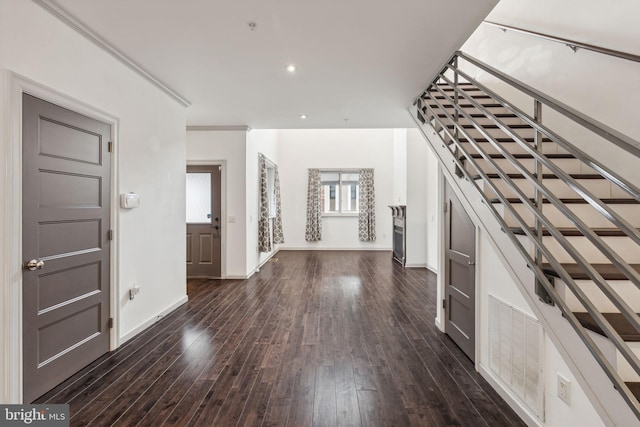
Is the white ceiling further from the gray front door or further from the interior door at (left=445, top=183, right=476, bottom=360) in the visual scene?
the interior door at (left=445, top=183, right=476, bottom=360)

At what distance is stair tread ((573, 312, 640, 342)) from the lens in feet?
3.71

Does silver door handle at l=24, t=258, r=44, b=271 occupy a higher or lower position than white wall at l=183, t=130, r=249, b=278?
lower

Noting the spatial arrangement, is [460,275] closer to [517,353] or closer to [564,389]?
[517,353]

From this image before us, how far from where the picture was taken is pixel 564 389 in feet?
5.34

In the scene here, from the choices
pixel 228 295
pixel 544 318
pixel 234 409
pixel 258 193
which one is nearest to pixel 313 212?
pixel 258 193

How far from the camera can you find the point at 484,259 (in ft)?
8.14

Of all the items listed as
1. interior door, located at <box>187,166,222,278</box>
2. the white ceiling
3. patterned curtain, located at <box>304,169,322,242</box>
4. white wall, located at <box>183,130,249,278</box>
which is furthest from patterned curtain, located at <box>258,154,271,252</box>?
patterned curtain, located at <box>304,169,322,242</box>

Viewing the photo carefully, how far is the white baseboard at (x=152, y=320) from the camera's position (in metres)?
3.03

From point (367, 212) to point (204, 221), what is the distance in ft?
16.0

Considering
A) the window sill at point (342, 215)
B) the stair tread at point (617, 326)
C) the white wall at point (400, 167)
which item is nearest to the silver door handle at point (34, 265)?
the stair tread at point (617, 326)

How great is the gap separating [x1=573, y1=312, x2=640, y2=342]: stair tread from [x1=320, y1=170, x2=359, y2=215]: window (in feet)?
26.9

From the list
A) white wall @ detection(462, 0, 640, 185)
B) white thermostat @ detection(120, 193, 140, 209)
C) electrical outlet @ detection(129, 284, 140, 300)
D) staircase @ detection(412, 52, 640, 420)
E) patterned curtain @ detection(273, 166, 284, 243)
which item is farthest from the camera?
patterned curtain @ detection(273, 166, 284, 243)

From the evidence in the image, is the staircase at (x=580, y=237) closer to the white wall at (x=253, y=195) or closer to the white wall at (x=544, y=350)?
the white wall at (x=544, y=350)

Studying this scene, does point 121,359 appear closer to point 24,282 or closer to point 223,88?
point 24,282
